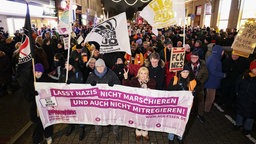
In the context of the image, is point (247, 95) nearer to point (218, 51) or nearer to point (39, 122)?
point (218, 51)

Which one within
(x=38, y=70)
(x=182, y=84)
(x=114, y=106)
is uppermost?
(x=38, y=70)

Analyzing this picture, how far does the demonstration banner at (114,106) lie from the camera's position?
384 centimetres

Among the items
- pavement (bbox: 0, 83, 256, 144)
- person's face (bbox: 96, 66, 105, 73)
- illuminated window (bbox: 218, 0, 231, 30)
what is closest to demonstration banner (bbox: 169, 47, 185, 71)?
pavement (bbox: 0, 83, 256, 144)

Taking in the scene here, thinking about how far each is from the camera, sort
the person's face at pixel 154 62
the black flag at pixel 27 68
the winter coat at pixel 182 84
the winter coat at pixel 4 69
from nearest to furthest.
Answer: the black flag at pixel 27 68, the winter coat at pixel 182 84, the person's face at pixel 154 62, the winter coat at pixel 4 69

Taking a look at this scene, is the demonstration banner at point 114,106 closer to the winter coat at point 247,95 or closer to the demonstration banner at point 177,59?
the demonstration banner at point 177,59

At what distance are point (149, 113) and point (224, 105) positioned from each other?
148 inches

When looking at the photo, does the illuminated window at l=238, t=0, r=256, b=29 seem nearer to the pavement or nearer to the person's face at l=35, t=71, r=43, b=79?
the pavement

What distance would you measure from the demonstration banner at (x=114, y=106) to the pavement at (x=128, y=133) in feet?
2.09

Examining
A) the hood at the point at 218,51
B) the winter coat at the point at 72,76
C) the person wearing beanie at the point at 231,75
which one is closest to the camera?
the winter coat at the point at 72,76

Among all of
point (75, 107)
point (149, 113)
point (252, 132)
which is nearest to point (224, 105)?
point (252, 132)

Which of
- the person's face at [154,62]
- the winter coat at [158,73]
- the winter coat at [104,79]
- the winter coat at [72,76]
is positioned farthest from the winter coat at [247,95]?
the winter coat at [72,76]

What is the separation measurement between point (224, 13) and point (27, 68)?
26.1 m

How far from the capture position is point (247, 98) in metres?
4.57

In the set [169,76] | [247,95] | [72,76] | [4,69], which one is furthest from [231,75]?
[4,69]
